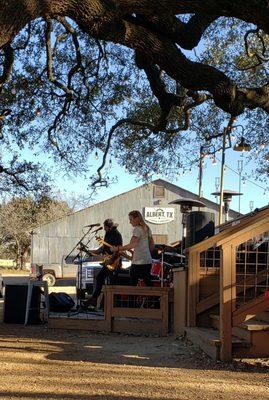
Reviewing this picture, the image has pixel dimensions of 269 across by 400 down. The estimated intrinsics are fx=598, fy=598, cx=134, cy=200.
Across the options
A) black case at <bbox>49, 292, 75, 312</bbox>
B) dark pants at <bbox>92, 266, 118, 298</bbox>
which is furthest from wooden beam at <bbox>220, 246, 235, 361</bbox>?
black case at <bbox>49, 292, 75, 312</bbox>

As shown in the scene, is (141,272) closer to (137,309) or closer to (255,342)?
(137,309)

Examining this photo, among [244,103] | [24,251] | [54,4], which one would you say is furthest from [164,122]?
[24,251]

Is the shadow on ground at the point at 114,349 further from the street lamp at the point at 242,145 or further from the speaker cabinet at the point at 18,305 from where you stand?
the street lamp at the point at 242,145

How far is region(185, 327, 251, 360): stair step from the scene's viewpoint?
6801 mm

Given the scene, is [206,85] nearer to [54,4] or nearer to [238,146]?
[54,4]

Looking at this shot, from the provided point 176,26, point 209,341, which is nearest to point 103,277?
point 209,341

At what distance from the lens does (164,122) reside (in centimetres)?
1102

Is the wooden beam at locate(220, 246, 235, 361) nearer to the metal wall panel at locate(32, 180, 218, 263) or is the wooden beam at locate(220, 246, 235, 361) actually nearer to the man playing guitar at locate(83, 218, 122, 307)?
the man playing guitar at locate(83, 218, 122, 307)

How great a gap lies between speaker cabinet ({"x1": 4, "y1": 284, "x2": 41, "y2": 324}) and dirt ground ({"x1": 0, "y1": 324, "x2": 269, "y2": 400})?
2.27 meters

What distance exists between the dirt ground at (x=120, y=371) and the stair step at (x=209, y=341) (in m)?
0.11

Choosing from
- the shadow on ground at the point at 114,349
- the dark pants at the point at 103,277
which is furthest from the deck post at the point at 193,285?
the dark pants at the point at 103,277

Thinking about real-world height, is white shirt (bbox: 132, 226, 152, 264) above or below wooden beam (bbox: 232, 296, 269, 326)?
above

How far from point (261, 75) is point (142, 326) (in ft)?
23.8

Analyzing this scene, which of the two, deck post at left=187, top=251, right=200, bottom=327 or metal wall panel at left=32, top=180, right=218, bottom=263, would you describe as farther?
Result: metal wall panel at left=32, top=180, right=218, bottom=263
